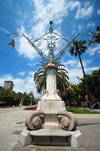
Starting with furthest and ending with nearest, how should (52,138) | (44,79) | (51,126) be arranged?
(44,79), (51,126), (52,138)

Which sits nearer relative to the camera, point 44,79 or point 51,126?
point 51,126

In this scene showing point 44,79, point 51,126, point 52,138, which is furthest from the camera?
point 44,79

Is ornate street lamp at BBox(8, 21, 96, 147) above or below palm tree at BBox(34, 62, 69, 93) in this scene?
below

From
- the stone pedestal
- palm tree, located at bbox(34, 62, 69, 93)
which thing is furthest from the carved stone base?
palm tree, located at bbox(34, 62, 69, 93)

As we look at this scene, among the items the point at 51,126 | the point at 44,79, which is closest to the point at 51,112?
the point at 51,126

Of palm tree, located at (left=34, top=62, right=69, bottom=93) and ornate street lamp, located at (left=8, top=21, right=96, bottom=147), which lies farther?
palm tree, located at (left=34, top=62, right=69, bottom=93)

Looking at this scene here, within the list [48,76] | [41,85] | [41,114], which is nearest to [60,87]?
[41,85]

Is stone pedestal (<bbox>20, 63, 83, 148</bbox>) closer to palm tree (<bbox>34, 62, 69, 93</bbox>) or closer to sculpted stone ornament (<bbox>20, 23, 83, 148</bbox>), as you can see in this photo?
sculpted stone ornament (<bbox>20, 23, 83, 148</bbox>)

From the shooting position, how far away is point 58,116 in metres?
3.99

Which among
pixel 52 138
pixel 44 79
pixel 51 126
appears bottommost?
pixel 52 138

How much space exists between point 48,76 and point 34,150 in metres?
3.52

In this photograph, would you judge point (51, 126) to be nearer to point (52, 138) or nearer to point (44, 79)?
point (52, 138)

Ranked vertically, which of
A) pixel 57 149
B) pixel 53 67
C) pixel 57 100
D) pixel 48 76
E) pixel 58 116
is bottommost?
pixel 57 149

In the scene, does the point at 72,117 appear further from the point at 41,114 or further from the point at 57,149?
the point at 41,114
